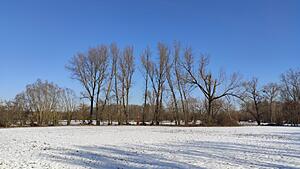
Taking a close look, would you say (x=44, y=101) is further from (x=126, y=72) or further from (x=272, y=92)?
(x=272, y=92)

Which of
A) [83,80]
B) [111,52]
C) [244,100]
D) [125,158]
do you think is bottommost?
[125,158]

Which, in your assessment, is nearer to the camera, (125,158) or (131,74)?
(125,158)

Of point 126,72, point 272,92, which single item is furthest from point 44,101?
point 272,92

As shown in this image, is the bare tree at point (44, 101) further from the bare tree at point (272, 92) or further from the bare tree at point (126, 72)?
the bare tree at point (272, 92)

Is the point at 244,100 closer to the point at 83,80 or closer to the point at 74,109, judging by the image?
the point at 83,80

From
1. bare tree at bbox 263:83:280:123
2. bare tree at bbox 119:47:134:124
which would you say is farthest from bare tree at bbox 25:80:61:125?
bare tree at bbox 263:83:280:123

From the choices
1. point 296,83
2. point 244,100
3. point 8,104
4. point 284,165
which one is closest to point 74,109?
point 8,104

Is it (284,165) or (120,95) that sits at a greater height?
(120,95)

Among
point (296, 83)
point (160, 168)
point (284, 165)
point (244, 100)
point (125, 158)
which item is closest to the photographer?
point (160, 168)

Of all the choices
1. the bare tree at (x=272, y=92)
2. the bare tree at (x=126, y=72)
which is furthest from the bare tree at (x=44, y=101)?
the bare tree at (x=272, y=92)

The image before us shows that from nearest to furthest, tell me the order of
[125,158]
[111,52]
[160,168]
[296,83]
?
[160,168] → [125,158] → [111,52] → [296,83]

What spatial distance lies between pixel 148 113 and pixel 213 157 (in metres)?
42.8

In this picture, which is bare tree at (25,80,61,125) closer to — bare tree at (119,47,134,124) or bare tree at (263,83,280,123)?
bare tree at (119,47,134,124)

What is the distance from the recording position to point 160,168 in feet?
29.0
